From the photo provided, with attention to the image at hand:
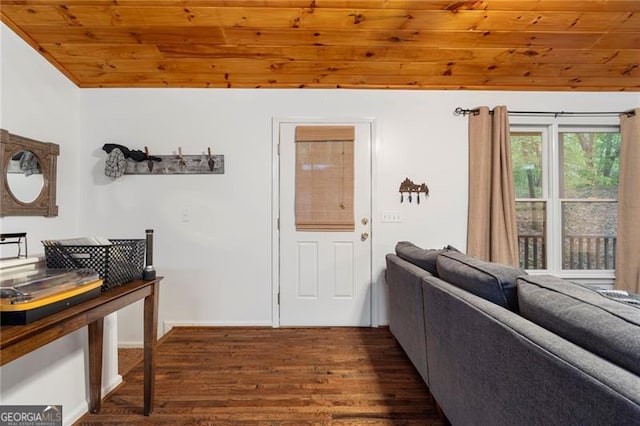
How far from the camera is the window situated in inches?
112

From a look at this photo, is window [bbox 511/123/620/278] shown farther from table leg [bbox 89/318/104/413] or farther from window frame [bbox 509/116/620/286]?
table leg [bbox 89/318/104/413]

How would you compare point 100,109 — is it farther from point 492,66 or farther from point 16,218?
point 492,66

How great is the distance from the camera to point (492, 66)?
2.52 m

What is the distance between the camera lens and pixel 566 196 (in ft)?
9.42

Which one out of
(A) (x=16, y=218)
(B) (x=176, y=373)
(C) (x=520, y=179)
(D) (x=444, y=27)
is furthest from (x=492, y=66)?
(A) (x=16, y=218)

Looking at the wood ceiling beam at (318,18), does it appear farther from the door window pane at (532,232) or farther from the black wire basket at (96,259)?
the black wire basket at (96,259)

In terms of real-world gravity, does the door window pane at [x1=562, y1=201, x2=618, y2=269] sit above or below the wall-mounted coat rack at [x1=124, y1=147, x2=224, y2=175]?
below

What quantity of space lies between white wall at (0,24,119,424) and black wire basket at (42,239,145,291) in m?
0.46

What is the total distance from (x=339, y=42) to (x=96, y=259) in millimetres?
2198

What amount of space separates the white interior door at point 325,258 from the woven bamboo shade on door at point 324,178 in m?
0.05

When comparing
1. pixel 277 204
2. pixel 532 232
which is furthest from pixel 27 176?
pixel 532 232

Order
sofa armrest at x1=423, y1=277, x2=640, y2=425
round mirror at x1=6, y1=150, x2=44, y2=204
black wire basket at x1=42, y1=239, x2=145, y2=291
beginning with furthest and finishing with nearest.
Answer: round mirror at x1=6, y1=150, x2=44, y2=204 < black wire basket at x1=42, y1=239, x2=145, y2=291 < sofa armrest at x1=423, y1=277, x2=640, y2=425

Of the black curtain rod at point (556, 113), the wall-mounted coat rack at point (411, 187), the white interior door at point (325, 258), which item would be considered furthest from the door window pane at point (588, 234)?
the white interior door at point (325, 258)

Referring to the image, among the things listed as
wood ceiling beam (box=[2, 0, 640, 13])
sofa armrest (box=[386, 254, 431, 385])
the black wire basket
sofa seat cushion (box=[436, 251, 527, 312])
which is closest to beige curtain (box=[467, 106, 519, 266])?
wood ceiling beam (box=[2, 0, 640, 13])
